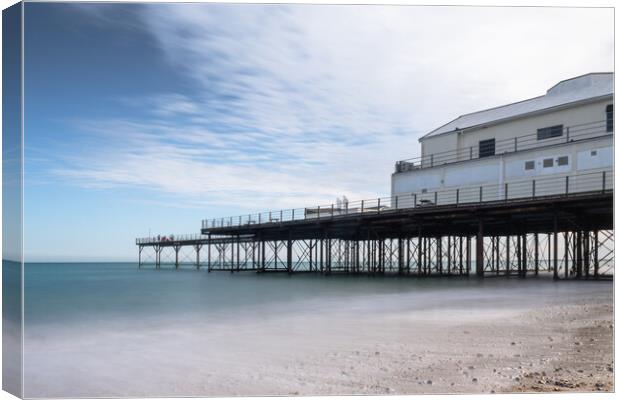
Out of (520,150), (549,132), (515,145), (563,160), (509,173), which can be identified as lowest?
(509,173)

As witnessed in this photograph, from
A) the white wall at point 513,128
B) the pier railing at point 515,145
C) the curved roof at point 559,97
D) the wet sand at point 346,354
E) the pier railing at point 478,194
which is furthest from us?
the white wall at point 513,128

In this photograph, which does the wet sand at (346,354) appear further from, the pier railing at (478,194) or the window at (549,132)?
the window at (549,132)

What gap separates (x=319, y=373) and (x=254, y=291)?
15594 mm

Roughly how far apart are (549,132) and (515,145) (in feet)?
4.53

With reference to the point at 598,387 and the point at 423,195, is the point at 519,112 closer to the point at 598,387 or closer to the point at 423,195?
the point at 423,195

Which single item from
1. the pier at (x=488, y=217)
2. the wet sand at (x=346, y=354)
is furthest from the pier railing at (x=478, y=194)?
the wet sand at (x=346, y=354)

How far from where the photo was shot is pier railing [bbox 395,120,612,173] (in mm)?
21903

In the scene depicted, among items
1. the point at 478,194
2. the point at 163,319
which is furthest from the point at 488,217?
the point at 163,319

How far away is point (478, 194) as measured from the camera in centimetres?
2494

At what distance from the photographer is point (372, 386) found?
722 cm

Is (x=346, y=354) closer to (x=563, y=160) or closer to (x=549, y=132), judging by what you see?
(x=563, y=160)

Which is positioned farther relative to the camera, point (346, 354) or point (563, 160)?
point (563, 160)

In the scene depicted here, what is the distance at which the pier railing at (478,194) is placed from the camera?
A: 2091 centimetres

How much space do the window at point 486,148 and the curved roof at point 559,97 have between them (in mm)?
810
